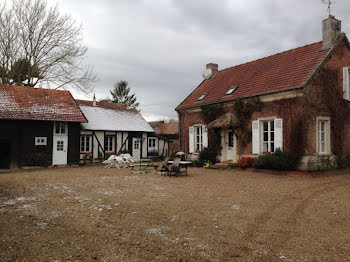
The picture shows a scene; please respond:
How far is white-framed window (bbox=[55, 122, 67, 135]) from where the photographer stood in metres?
16.8

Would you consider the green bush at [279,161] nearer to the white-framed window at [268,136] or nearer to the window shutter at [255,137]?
the white-framed window at [268,136]

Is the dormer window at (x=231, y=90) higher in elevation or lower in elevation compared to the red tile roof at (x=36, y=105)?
higher

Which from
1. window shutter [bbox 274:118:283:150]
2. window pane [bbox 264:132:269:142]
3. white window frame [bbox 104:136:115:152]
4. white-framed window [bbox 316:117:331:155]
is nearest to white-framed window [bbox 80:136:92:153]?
white window frame [bbox 104:136:115:152]

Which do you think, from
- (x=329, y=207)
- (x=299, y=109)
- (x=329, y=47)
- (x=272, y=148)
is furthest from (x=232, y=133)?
(x=329, y=207)

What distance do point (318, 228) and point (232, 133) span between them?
10.7 m

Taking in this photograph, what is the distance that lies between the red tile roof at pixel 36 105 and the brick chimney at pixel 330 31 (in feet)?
47.3

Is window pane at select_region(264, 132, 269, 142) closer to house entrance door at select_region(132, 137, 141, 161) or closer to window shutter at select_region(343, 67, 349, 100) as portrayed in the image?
window shutter at select_region(343, 67, 349, 100)

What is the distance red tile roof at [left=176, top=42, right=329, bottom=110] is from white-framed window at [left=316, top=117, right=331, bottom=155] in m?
2.29

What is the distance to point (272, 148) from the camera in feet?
42.4

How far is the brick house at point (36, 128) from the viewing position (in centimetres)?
1535

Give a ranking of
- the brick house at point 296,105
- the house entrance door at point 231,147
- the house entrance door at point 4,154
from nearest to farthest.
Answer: the brick house at point 296,105, the house entrance door at point 231,147, the house entrance door at point 4,154

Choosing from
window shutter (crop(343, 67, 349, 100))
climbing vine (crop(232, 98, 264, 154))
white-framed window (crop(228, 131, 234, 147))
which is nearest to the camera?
window shutter (crop(343, 67, 349, 100))

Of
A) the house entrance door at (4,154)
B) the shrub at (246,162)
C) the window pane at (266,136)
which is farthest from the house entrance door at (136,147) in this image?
the window pane at (266,136)

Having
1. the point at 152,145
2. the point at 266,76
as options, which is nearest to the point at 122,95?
the point at 152,145
